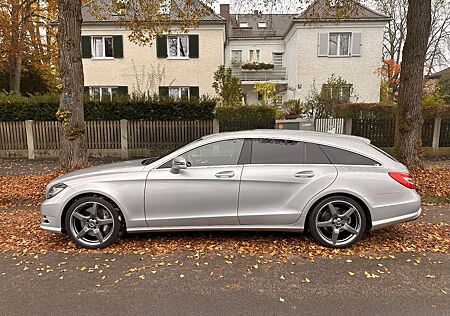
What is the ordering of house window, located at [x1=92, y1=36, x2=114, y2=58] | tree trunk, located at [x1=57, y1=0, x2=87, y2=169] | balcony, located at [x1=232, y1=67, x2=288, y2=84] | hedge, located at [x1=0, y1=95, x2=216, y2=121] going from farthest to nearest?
balcony, located at [x1=232, y1=67, x2=288, y2=84] < house window, located at [x1=92, y1=36, x2=114, y2=58] < hedge, located at [x1=0, y1=95, x2=216, y2=121] < tree trunk, located at [x1=57, y1=0, x2=87, y2=169]

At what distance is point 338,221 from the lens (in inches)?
156

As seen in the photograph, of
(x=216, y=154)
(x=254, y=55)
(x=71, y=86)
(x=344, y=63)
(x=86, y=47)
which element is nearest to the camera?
(x=216, y=154)

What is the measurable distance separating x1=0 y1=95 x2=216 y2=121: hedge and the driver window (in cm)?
763

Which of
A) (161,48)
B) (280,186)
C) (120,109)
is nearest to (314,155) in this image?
(280,186)

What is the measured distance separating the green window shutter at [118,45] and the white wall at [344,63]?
10.7 m

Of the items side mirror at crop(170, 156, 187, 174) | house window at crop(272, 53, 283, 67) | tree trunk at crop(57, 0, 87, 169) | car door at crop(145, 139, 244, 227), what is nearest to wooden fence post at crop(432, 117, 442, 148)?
car door at crop(145, 139, 244, 227)

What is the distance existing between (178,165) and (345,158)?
2122 mm

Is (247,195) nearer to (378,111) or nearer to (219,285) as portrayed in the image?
(219,285)

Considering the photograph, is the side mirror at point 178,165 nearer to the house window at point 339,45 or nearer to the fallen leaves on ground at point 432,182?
the fallen leaves on ground at point 432,182

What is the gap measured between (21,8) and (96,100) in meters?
11.0

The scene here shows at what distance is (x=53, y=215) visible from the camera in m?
4.06

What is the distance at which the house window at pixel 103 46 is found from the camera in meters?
19.3

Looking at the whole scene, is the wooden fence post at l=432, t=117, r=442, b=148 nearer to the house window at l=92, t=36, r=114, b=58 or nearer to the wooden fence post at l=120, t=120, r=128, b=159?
the wooden fence post at l=120, t=120, r=128, b=159

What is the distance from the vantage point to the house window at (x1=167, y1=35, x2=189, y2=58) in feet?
63.1
